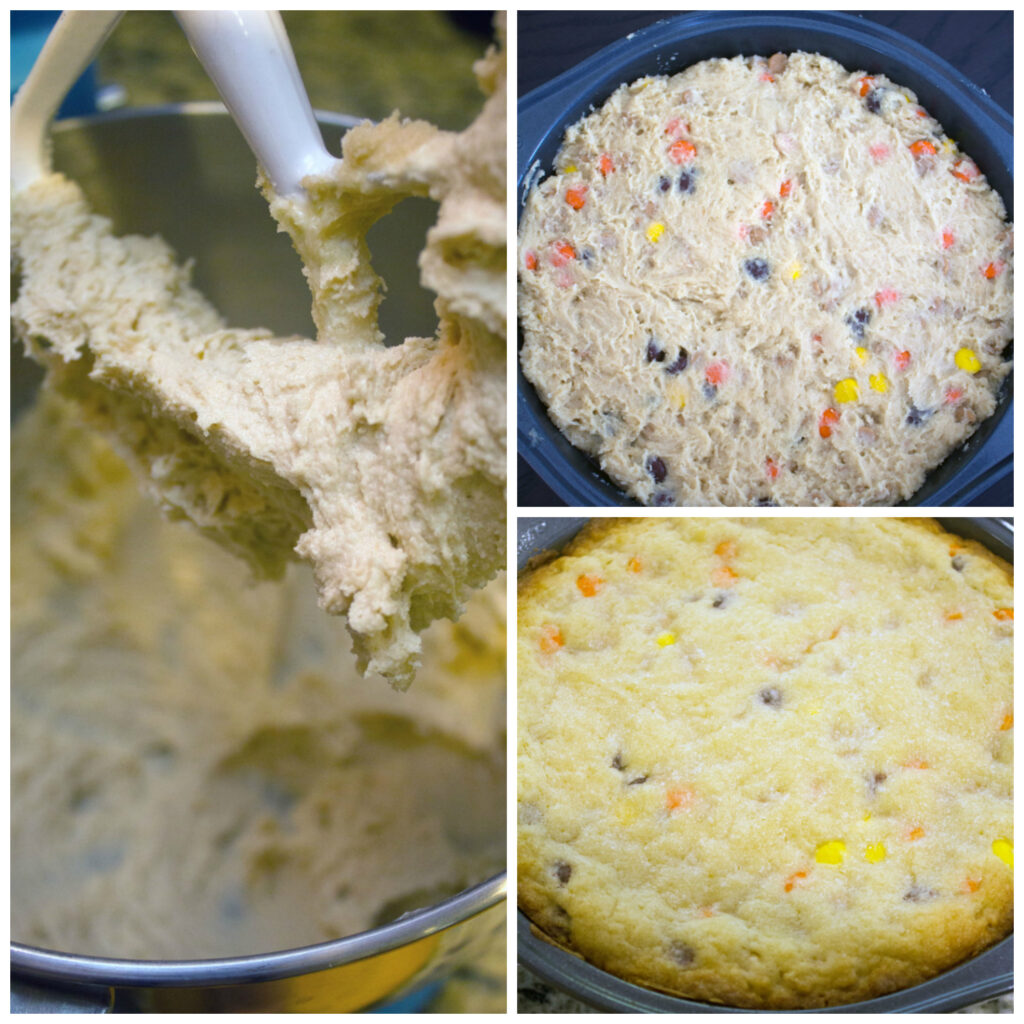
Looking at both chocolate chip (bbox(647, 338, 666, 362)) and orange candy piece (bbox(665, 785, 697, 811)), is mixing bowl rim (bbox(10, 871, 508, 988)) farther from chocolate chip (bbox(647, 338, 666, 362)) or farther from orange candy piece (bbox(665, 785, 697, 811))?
chocolate chip (bbox(647, 338, 666, 362))

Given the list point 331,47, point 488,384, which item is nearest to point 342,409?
point 488,384

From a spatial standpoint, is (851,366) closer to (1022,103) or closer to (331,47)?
(1022,103)

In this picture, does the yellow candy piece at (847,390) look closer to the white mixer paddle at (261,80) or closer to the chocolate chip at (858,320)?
the chocolate chip at (858,320)

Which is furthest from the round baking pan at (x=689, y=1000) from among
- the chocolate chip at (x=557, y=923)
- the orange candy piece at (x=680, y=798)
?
the orange candy piece at (x=680, y=798)

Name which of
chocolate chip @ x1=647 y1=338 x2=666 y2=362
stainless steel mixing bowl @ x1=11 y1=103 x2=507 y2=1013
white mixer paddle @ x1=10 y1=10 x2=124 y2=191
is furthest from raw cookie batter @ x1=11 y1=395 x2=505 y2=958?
chocolate chip @ x1=647 y1=338 x2=666 y2=362

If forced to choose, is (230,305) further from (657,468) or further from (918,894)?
(918,894)

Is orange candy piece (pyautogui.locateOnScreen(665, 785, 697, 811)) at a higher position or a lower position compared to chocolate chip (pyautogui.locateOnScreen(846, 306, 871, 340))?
lower

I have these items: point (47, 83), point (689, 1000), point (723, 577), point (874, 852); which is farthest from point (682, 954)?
point (47, 83)
